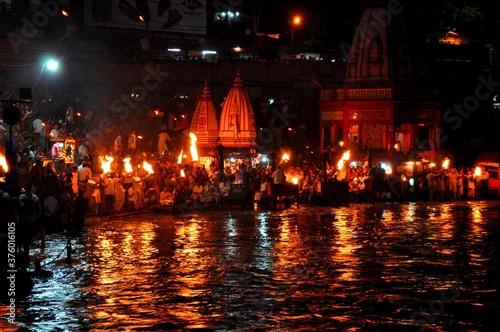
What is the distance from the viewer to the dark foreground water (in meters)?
14.3

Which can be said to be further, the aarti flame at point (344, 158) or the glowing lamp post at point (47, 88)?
the aarti flame at point (344, 158)

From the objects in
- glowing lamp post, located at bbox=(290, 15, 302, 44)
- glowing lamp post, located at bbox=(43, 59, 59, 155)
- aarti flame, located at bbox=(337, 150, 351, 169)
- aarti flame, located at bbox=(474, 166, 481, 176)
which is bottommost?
aarti flame, located at bbox=(474, 166, 481, 176)

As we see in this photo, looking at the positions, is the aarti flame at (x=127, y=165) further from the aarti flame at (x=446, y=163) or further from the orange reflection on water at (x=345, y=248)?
the aarti flame at (x=446, y=163)

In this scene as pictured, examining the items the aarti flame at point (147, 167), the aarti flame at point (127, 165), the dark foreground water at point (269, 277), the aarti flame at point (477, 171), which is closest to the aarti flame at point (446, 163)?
the aarti flame at point (477, 171)

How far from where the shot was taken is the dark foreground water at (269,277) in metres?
14.3

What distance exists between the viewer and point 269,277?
18.1 metres

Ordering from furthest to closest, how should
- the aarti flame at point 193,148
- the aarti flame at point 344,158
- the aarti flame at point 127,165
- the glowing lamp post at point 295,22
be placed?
the glowing lamp post at point 295,22
the aarti flame at point 344,158
the aarti flame at point 193,148
the aarti flame at point 127,165

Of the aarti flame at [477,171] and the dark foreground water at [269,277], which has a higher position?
the aarti flame at [477,171]

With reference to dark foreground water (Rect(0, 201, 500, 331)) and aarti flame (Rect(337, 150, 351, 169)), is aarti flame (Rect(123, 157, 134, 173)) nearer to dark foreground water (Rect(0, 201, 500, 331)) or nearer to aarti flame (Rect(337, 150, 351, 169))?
dark foreground water (Rect(0, 201, 500, 331))

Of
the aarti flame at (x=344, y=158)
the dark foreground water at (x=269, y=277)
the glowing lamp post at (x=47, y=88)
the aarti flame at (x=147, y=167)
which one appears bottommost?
the dark foreground water at (x=269, y=277)

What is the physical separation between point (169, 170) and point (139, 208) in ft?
8.56

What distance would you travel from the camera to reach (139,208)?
31.8m

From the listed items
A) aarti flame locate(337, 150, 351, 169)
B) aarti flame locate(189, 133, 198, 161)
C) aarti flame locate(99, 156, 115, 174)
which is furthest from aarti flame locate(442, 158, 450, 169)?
aarti flame locate(99, 156, 115, 174)

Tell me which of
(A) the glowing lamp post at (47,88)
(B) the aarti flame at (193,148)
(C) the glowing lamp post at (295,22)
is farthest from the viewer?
(C) the glowing lamp post at (295,22)
